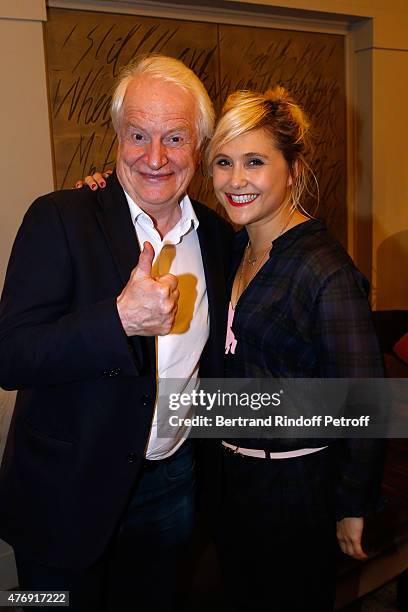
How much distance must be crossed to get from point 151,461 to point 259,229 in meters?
0.67

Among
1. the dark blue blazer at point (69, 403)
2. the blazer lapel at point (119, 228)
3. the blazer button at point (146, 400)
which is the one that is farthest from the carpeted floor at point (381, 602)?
the blazer lapel at point (119, 228)

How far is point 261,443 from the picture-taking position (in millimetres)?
1481

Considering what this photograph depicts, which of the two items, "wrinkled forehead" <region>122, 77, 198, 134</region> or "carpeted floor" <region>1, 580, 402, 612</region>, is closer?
"wrinkled forehead" <region>122, 77, 198, 134</region>

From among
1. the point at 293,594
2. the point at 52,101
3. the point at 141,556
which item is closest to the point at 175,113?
the point at 141,556

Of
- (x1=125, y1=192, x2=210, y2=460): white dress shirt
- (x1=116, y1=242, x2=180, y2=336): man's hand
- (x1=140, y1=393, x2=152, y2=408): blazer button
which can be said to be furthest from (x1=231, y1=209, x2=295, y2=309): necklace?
(x1=116, y1=242, x2=180, y2=336): man's hand

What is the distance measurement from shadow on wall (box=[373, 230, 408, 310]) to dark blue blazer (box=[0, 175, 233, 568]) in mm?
2951

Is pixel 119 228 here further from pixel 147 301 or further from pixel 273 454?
pixel 273 454

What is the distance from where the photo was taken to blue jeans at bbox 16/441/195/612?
1358 millimetres

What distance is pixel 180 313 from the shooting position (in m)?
1.46

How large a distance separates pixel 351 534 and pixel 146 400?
2.10 feet

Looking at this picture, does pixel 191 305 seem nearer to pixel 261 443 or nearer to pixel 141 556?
pixel 261 443

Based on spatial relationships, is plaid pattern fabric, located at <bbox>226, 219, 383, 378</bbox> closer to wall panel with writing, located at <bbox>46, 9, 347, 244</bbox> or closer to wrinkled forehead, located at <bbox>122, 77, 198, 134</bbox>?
wrinkled forehead, located at <bbox>122, 77, 198, 134</bbox>

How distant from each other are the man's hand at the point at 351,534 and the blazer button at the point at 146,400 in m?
0.61

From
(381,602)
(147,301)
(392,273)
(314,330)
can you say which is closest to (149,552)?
(314,330)
